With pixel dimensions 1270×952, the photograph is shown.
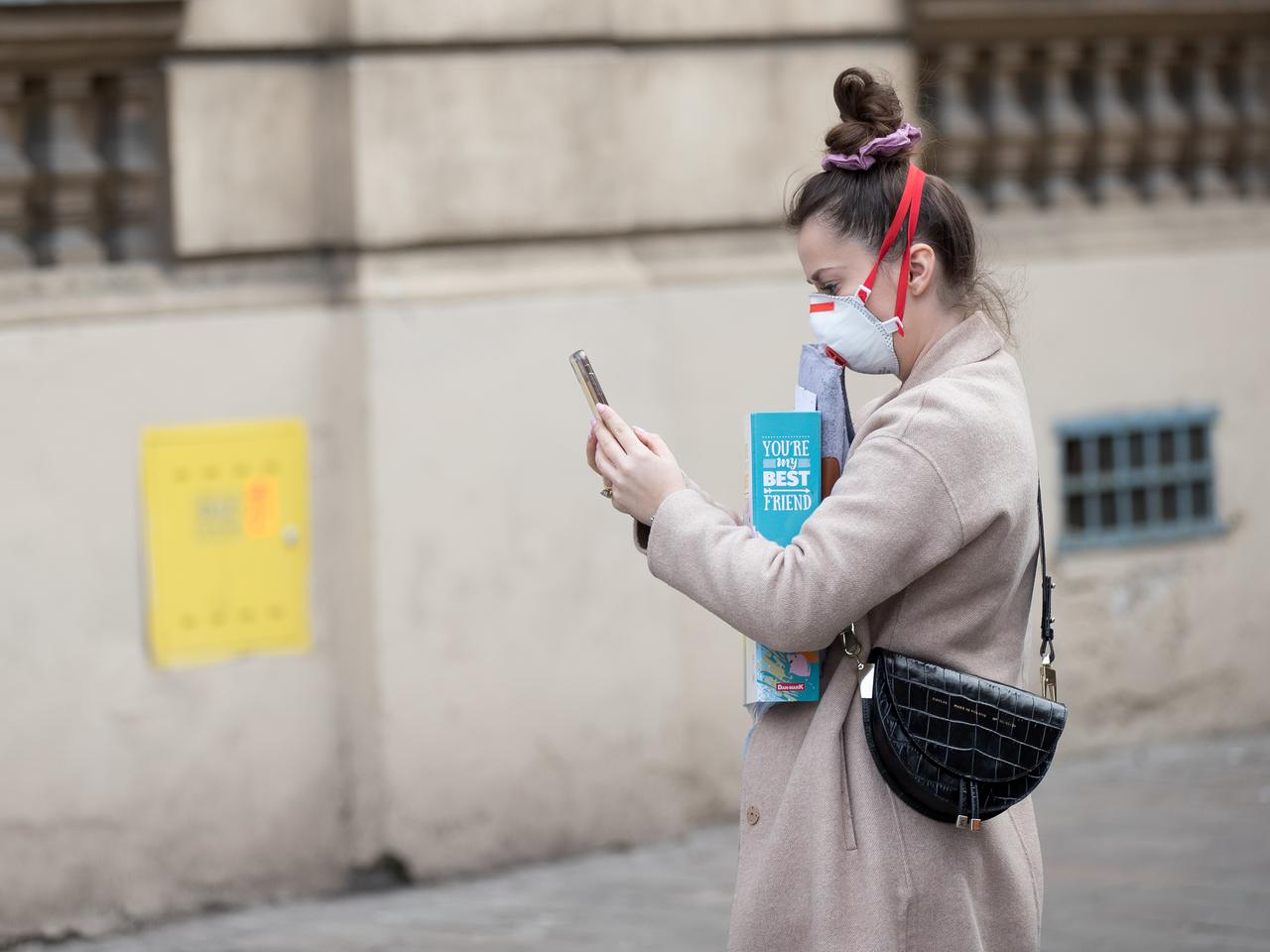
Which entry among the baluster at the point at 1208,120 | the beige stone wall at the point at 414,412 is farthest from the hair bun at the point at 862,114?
the baluster at the point at 1208,120

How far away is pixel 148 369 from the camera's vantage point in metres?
5.37

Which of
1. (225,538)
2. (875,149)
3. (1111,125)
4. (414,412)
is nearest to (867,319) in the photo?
(875,149)

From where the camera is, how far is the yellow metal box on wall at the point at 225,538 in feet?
17.7

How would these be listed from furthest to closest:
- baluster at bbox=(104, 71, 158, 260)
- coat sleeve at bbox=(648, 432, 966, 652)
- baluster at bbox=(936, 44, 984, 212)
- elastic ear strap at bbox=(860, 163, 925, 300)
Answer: baluster at bbox=(936, 44, 984, 212) → baluster at bbox=(104, 71, 158, 260) → elastic ear strap at bbox=(860, 163, 925, 300) → coat sleeve at bbox=(648, 432, 966, 652)

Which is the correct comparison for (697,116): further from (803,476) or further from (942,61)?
(803,476)

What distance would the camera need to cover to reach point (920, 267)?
2684mm

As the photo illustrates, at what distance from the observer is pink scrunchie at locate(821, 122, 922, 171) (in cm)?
Answer: 266

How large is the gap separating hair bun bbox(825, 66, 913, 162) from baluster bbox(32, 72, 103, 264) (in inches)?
129

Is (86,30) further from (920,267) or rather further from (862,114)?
(920,267)

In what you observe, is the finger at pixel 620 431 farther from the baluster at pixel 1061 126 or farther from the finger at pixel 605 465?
the baluster at pixel 1061 126

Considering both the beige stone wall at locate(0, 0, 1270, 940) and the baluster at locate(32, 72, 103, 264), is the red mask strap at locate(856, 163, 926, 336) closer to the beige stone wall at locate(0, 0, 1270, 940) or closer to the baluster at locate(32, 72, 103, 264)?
the beige stone wall at locate(0, 0, 1270, 940)

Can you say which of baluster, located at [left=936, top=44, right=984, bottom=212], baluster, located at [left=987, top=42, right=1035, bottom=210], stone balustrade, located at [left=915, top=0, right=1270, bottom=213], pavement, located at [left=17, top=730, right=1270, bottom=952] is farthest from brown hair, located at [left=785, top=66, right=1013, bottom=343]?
baluster, located at [left=987, top=42, right=1035, bottom=210]

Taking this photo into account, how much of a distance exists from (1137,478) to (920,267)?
477 cm

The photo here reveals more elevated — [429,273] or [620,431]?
[429,273]
